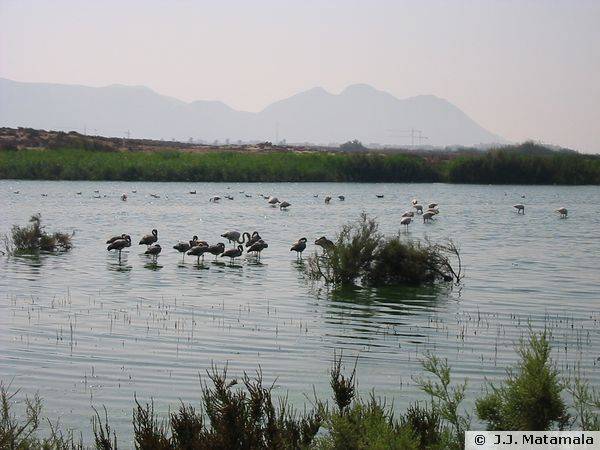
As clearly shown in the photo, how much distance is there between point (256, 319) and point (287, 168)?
223 feet

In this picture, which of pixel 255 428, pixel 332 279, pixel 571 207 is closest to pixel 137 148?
pixel 571 207

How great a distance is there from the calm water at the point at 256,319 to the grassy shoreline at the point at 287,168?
43413mm

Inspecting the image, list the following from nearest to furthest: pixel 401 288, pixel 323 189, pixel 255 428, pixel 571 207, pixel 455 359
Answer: pixel 255 428 < pixel 455 359 < pixel 401 288 < pixel 571 207 < pixel 323 189

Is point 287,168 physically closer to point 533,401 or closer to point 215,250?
point 215,250

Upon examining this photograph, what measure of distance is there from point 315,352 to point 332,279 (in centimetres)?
827

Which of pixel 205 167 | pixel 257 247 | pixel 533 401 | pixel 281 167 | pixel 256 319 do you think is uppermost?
pixel 281 167

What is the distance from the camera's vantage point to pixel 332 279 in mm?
23859

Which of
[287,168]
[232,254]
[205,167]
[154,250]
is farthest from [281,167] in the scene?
[232,254]

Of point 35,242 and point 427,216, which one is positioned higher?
point 427,216

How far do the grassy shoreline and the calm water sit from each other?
43.4m

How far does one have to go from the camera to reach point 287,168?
8644 centimetres

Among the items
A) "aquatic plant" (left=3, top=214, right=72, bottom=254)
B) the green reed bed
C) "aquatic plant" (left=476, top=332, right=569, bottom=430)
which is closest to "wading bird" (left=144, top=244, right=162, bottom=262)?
"aquatic plant" (left=3, top=214, right=72, bottom=254)

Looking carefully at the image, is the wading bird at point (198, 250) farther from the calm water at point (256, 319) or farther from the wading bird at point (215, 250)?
the calm water at point (256, 319)

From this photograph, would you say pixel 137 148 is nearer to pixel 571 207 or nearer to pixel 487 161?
pixel 487 161
